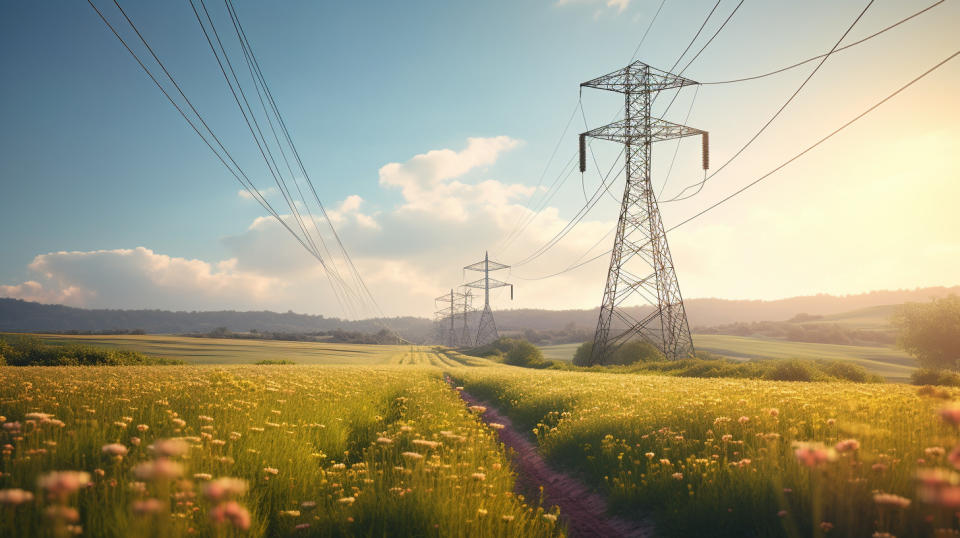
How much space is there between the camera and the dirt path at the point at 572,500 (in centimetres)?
606

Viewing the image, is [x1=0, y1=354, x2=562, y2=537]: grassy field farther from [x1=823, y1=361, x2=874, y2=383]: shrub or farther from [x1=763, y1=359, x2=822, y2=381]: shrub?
[x1=823, y1=361, x2=874, y2=383]: shrub

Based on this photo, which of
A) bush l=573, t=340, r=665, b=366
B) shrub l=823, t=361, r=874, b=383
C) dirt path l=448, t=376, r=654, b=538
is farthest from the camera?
bush l=573, t=340, r=665, b=366

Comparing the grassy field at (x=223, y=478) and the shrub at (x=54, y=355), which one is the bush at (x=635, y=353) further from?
the shrub at (x=54, y=355)

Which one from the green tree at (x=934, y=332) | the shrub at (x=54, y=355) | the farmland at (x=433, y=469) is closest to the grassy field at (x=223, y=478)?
the farmland at (x=433, y=469)

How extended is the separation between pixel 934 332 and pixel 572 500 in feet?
199

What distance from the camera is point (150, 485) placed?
3.94 metres

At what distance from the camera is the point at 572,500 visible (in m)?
7.43

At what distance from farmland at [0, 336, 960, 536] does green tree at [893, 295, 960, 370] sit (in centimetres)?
5370

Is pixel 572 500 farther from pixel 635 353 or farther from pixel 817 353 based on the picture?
pixel 817 353


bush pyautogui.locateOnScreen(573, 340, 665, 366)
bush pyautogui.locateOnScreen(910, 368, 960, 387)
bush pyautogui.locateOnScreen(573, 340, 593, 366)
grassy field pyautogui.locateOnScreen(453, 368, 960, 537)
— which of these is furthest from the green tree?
grassy field pyautogui.locateOnScreen(453, 368, 960, 537)

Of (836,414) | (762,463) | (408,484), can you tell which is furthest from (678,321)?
(408,484)

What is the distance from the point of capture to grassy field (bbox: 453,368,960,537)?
3.73 metres

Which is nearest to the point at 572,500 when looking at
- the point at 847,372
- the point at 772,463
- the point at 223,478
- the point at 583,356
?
the point at 772,463

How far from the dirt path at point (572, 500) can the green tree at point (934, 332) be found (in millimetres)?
58225
